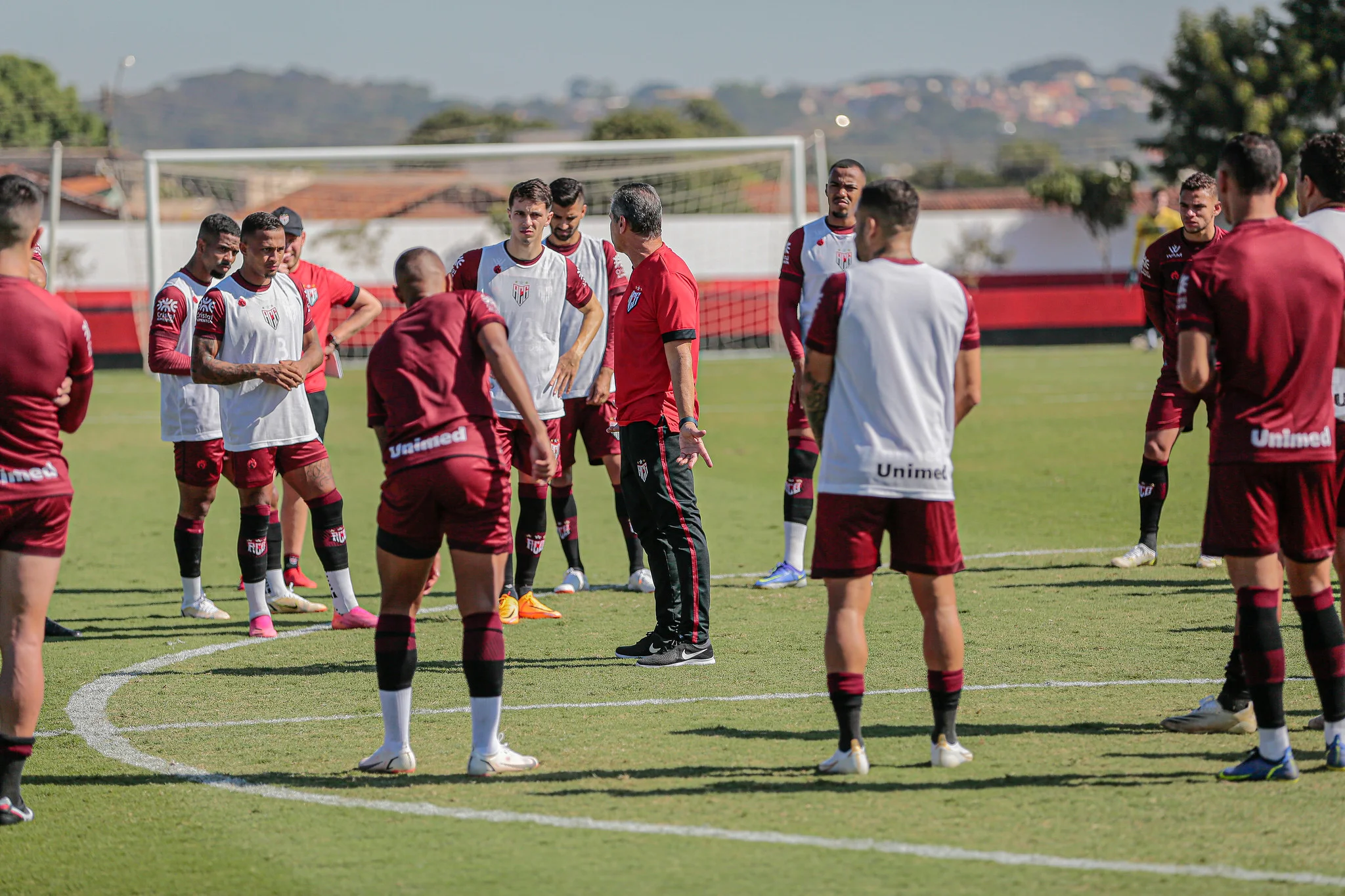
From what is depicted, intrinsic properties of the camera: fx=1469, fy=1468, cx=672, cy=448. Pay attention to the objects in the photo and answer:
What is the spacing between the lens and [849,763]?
5355 mm

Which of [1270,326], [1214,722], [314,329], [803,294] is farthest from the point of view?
[314,329]

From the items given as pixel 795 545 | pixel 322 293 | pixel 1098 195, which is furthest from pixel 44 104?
pixel 795 545

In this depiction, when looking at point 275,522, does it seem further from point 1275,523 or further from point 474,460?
point 1275,523

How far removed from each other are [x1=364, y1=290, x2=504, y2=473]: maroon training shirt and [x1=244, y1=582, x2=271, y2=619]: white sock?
3457mm

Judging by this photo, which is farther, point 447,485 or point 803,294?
point 803,294

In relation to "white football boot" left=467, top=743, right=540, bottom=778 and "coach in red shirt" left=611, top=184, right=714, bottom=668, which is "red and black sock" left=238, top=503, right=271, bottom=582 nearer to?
"coach in red shirt" left=611, top=184, right=714, bottom=668

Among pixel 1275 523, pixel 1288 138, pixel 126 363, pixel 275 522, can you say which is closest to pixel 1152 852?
pixel 1275 523

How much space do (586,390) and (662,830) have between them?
516 centimetres

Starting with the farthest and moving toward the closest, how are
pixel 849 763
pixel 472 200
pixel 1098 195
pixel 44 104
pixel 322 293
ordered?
pixel 44 104 → pixel 472 200 → pixel 1098 195 → pixel 322 293 → pixel 849 763

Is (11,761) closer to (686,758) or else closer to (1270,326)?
(686,758)

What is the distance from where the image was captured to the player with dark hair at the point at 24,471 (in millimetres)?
5148

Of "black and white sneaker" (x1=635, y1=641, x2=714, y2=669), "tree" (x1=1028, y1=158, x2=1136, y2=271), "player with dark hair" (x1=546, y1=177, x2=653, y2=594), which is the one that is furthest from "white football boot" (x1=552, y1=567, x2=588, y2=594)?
"tree" (x1=1028, y1=158, x2=1136, y2=271)

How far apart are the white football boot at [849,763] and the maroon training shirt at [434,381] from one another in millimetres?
1657

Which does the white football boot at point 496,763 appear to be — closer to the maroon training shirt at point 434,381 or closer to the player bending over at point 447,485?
the player bending over at point 447,485
